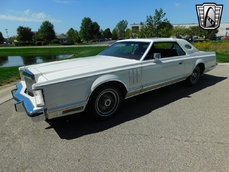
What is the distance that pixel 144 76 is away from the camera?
3.49 meters

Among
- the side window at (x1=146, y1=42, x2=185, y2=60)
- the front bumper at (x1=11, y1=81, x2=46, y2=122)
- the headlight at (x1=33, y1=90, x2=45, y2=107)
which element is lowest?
the front bumper at (x1=11, y1=81, x2=46, y2=122)

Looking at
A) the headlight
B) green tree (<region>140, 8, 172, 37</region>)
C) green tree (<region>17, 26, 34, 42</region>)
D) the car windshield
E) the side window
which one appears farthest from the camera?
green tree (<region>17, 26, 34, 42</region>)

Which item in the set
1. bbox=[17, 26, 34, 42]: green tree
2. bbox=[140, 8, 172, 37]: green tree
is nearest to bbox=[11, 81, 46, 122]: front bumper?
bbox=[140, 8, 172, 37]: green tree

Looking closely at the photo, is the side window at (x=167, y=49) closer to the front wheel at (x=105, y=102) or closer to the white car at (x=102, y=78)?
the white car at (x=102, y=78)

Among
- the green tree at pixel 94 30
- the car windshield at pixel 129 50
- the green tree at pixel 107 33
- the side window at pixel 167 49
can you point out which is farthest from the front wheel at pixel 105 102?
the green tree at pixel 107 33

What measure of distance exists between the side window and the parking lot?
130 cm

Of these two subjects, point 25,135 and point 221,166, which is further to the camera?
point 25,135

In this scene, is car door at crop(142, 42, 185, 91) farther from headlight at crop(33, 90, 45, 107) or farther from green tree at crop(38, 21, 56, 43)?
green tree at crop(38, 21, 56, 43)

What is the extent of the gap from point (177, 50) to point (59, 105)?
3.43 m

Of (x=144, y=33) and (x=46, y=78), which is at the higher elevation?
(x=144, y=33)

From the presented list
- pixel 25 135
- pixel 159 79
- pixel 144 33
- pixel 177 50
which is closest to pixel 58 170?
pixel 25 135

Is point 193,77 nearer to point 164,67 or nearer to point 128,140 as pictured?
point 164,67

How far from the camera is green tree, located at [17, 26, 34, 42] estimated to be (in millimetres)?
57594

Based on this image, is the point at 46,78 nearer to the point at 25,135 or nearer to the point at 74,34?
the point at 25,135
